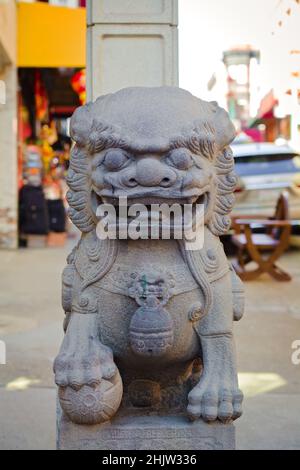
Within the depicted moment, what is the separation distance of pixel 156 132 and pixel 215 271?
1.83ft

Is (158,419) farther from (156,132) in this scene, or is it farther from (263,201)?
(263,201)

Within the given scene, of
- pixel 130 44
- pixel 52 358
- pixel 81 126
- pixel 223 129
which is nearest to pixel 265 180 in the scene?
pixel 52 358

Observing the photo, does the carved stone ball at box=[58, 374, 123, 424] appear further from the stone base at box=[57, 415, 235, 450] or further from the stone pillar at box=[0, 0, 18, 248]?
the stone pillar at box=[0, 0, 18, 248]

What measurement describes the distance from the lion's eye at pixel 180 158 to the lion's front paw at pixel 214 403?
79 cm

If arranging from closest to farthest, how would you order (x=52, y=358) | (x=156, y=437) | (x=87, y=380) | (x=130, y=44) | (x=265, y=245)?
(x=87, y=380), (x=156, y=437), (x=130, y=44), (x=52, y=358), (x=265, y=245)

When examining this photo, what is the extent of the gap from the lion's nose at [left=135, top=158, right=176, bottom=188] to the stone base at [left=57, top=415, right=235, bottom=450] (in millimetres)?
865

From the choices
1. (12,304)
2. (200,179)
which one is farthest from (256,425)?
(12,304)

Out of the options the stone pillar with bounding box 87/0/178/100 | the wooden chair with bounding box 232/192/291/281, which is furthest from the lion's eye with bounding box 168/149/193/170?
the wooden chair with bounding box 232/192/291/281

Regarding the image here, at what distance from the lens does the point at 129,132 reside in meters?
2.43

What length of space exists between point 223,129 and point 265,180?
7797 millimetres

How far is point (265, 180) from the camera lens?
404 inches

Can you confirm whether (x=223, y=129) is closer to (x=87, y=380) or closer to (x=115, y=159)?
(x=115, y=159)

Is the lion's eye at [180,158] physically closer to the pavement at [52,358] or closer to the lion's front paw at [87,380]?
the lion's front paw at [87,380]
